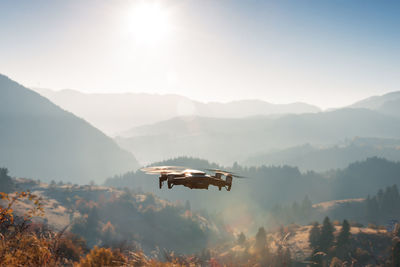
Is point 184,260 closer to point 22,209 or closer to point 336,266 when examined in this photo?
point 336,266

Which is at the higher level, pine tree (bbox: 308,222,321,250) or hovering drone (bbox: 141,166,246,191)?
hovering drone (bbox: 141,166,246,191)

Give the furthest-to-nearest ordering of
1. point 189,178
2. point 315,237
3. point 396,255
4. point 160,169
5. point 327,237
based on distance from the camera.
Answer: point 315,237 < point 327,237 < point 396,255 < point 160,169 < point 189,178

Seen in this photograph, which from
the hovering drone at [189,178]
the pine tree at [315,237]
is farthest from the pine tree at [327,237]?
the hovering drone at [189,178]

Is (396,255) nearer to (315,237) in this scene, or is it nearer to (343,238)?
(343,238)

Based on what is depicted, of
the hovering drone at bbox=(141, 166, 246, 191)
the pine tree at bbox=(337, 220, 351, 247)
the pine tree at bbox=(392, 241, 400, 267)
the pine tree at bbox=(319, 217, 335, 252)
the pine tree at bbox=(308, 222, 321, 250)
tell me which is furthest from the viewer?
the pine tree at bbox=(308, 222, 321, 250)

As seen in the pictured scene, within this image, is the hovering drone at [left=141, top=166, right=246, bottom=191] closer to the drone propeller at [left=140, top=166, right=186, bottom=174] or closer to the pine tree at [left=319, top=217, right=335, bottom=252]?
the drone propeller at [left=140, top=166, right=186, bottom=174]

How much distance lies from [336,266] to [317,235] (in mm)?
50707

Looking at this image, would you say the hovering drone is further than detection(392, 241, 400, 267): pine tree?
No

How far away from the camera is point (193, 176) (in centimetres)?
→ 909

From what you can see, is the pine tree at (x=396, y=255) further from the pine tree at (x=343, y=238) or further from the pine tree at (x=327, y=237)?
the pine tree at (x=327, y=237)

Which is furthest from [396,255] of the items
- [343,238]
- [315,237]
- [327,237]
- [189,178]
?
[189,178]

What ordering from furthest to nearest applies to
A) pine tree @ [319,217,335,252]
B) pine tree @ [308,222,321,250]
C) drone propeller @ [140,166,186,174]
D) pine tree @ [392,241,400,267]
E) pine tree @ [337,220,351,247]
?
pine tree @ [308,222,321,250], pine tree @ [319,217,335,252], pine tree @ [337,220,351,247], pine tree @ [392,241,400,267], drone propeller @ [140,166,186,174]

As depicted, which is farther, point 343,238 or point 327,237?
point 327,237

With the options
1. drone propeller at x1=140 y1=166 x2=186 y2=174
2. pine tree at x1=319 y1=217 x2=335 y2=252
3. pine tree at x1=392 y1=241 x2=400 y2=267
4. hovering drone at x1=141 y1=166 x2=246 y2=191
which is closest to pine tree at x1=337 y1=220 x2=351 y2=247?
pine tree at x1=319 y1=217 x2=335 y2=252
